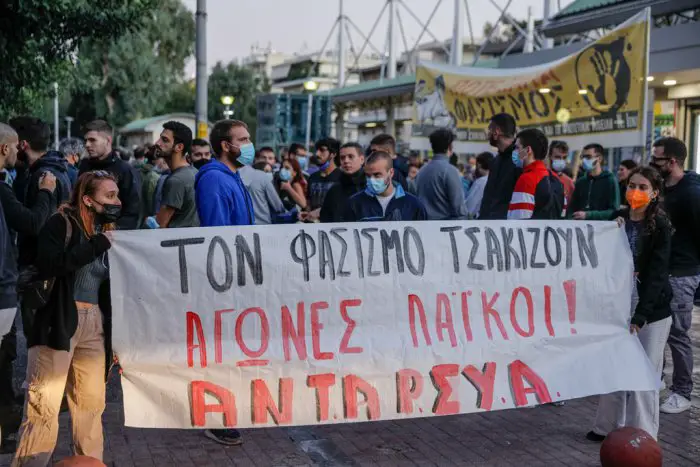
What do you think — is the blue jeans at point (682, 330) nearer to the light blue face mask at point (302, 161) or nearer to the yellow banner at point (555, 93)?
the yellow banner at point (555, 93)

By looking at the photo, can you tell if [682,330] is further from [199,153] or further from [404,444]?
[199,153]

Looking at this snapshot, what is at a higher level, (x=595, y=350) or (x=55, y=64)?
(x=55, y=64)

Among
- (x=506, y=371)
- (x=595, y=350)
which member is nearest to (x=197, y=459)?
(x=506, y=371)

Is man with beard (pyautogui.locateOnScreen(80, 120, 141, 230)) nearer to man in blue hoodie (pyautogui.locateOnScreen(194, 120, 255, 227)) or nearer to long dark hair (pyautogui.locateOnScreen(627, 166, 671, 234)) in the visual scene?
man in blue hoodie (pyautogui.locateOnScreen(194, 120, 255, 227))

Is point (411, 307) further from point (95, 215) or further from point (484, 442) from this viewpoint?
point (95, 215)

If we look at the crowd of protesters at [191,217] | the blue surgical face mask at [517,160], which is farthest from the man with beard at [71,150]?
the blue surgical face mask at [517,160]

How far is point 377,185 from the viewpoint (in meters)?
6.10

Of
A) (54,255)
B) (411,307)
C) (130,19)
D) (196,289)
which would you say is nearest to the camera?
(54,255)

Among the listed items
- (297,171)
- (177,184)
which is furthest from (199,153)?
(177,184)

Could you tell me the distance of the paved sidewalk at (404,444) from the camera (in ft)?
17.7

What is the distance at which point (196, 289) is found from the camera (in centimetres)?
491

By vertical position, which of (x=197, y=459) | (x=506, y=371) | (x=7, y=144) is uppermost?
(x=7, y=144)

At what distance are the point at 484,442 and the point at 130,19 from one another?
931 cm

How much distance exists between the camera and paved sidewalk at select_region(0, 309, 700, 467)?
541 centimetres
